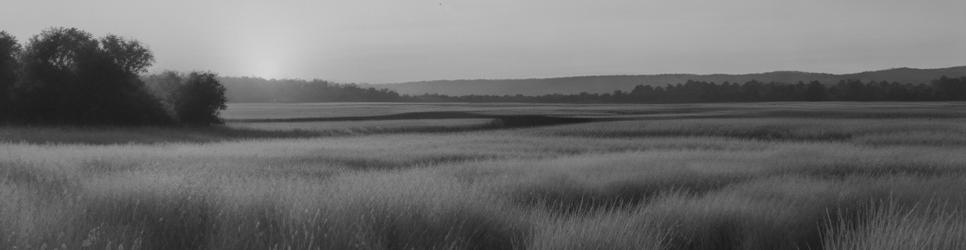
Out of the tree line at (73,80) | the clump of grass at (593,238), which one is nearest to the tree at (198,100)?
the tree line at (73,80)

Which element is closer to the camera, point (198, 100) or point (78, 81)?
point (78, 81)

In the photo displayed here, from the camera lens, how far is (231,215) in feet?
20.0

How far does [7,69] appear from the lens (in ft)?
109

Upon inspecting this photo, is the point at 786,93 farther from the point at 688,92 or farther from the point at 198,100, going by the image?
the point at 198,100

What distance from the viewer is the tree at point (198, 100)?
1517 inches

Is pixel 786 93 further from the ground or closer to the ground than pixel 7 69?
closer to the ground

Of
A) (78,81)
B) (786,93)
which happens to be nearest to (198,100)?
→ (78,81)

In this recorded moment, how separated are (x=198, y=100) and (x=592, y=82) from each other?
5243 inches

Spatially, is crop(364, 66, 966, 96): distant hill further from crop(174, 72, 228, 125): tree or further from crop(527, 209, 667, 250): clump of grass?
crop(527, 209, 667, 250): clump of grass

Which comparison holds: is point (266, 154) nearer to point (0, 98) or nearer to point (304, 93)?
point (0, 98)

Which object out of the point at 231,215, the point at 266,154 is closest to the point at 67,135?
the point at 266,154

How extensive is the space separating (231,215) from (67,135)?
78.2 feet

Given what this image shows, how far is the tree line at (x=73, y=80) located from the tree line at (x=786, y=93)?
6651cm

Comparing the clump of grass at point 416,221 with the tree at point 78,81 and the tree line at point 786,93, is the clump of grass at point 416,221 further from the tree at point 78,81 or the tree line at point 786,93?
the tree line at point 786,93
